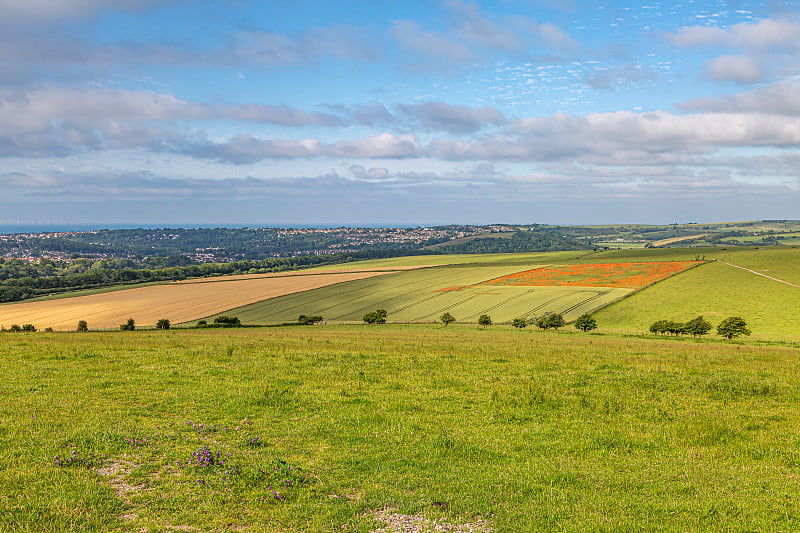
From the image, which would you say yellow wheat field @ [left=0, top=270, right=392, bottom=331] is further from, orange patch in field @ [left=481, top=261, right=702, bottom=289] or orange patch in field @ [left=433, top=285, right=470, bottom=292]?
orange patch in field @ [left=481, top=261, right=702, bottom=289]

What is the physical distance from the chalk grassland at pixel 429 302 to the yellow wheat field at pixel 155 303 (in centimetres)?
896

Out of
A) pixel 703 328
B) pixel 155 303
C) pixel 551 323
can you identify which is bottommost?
pixel 155 303

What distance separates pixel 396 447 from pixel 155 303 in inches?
4281

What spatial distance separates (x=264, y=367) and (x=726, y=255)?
161980mm

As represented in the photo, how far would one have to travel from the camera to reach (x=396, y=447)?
11289 millimetres

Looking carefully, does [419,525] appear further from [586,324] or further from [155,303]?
[155,303]

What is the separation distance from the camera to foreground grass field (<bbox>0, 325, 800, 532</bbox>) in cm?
822

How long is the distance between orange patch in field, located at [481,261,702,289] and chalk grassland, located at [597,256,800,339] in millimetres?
6071

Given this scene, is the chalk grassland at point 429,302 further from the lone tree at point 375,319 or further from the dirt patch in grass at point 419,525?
Result: the dirt patch in grass at point 419,525

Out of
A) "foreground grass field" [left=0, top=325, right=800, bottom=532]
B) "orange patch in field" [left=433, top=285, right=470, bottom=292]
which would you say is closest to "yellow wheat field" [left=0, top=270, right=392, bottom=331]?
"orange patch in field" [left=433, top=285, right=470, bottom=292]

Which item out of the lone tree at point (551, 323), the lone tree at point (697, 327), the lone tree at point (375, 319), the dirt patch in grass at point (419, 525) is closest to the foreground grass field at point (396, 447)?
the dirt patch in grass at point (419, 525)

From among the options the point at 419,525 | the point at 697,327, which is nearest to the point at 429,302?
the point at 697,327

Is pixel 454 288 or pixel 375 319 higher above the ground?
pixel 454 288

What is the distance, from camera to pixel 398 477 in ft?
31.8
